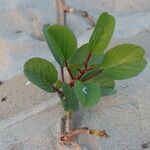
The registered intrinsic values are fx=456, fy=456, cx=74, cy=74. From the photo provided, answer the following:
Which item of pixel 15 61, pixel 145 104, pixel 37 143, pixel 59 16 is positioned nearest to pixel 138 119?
pixel 145 104

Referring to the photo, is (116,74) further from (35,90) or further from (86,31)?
(86,31)

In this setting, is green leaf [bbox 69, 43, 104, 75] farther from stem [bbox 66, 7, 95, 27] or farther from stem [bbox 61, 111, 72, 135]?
stem [bbox 66, 7, 95, 27]

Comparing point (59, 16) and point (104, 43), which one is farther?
point (59, 16)

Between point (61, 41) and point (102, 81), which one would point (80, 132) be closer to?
point (102, 81)

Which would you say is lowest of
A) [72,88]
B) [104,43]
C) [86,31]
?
[86,31]

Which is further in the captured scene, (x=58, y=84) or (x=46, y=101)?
(x=46, y=101)

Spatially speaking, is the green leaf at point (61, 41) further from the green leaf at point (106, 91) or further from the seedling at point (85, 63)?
the green leaf at point (106, 91)

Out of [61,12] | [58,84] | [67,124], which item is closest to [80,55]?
[58,84]
